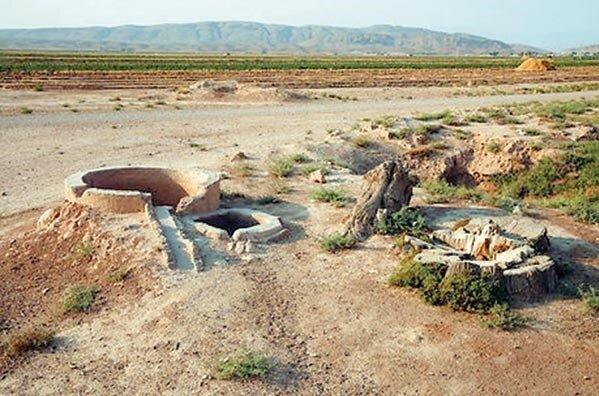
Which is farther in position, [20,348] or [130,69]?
[130,69]

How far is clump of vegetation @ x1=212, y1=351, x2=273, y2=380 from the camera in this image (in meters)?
6.89

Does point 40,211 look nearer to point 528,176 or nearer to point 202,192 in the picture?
point 202,192

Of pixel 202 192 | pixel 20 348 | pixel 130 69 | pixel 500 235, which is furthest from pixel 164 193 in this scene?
pixel 130 69

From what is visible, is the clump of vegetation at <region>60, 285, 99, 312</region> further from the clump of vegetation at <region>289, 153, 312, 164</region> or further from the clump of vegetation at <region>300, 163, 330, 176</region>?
the clump of vegetation at <region>289, 153, 312, 164</region>

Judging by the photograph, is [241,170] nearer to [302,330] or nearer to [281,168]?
[281,168]

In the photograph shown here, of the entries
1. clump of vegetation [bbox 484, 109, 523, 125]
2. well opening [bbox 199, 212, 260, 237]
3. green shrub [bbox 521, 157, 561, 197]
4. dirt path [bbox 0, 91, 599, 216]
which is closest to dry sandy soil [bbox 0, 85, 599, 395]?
well opening [bbox 199, 212, 260, 237]

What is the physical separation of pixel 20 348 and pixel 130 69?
168 ft

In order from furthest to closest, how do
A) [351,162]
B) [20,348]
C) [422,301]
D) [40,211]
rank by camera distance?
[351,162], [40,211], [422,301], [20,348]

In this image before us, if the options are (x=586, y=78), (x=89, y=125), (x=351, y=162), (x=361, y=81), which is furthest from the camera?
(x=586, y=78)

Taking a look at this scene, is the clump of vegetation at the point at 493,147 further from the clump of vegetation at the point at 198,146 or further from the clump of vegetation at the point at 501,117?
the clump of vegetation at the point at 198,146

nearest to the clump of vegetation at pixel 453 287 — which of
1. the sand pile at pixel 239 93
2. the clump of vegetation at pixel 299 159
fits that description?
the clump of vegetation at pixel 299 159

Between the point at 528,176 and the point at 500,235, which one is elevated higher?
the point at 500,235

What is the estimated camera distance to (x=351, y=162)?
732 inches

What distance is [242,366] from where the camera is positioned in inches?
275
